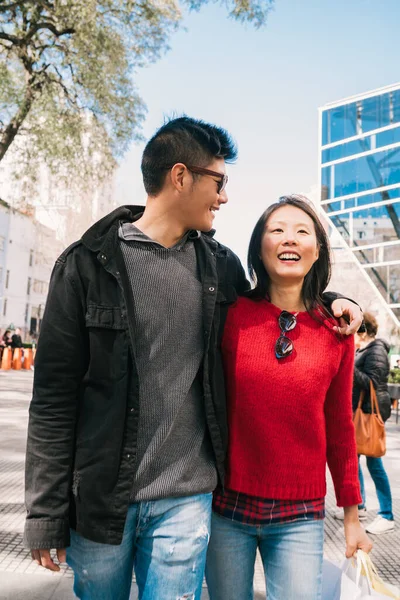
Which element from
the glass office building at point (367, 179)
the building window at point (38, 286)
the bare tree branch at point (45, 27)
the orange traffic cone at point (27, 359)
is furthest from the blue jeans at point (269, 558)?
the building window at point (38, 286)

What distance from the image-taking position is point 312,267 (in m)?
2.26

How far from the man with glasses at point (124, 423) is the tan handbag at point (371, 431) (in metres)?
3.41

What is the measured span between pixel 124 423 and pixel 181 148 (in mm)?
940

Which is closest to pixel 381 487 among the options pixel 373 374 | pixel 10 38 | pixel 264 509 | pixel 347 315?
pixel 373 374

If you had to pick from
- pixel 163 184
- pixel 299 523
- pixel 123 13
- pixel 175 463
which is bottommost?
pixel 299 523

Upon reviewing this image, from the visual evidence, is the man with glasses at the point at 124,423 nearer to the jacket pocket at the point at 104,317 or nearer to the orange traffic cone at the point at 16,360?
the jacket pocket at the point at 104,317

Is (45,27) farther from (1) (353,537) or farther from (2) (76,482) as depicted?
(1) (353,537)

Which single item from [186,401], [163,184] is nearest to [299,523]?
[186,401]

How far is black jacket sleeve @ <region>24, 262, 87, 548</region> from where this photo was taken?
1742 mm

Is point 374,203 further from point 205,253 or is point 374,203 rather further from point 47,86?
point 205,253

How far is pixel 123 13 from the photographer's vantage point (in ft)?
38.1

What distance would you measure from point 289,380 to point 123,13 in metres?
11.4

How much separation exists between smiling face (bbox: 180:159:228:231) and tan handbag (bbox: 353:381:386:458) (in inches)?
138

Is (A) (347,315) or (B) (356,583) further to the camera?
(A) (347,315)
